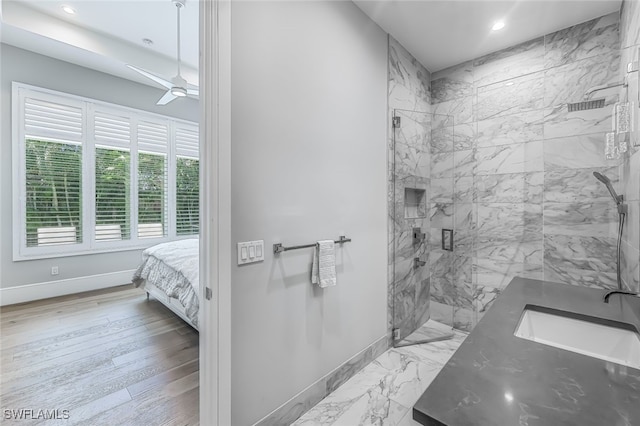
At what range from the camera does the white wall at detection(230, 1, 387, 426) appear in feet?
4.64

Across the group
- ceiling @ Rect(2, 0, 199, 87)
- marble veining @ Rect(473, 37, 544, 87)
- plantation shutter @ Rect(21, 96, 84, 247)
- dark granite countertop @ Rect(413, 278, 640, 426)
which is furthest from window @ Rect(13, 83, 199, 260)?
dark granite countertop @ Rect(413, 278, 640, 426)

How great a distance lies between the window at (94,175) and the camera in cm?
347

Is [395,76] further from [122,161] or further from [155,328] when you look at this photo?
[122,161]

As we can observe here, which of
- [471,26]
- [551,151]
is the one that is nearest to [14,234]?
[471,26]

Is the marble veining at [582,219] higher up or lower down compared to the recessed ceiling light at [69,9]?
lower down

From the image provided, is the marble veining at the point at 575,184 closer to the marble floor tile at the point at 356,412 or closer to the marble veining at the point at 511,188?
the marble veining at the point at 511,188

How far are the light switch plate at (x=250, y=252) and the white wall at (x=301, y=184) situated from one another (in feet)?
0.12

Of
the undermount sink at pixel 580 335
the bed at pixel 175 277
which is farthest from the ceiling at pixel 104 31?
the undermount sink at pixel 580 335

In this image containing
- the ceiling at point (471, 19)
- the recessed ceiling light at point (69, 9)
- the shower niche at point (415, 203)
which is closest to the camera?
the ceiling at point (471, 19)

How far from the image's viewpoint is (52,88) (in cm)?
362

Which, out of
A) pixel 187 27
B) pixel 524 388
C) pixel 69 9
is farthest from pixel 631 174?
pixel 69 9

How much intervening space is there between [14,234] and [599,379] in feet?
17.5

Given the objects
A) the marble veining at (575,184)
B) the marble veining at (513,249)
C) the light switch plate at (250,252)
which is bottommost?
the marble veining at (513,249)

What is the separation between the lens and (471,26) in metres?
2.29
